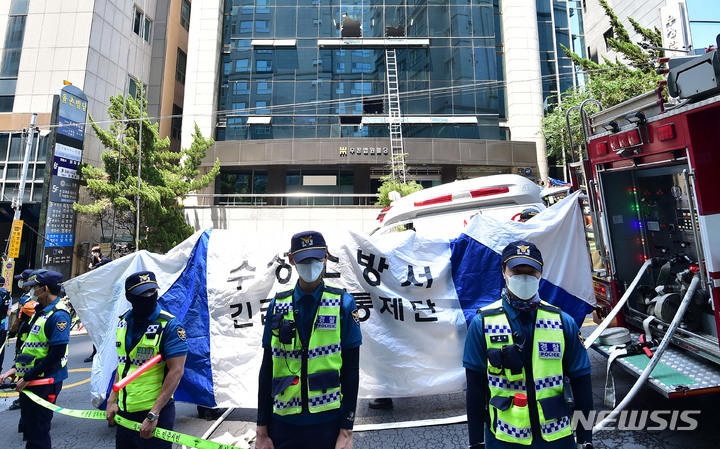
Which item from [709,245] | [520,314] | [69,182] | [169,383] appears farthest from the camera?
[69,182]

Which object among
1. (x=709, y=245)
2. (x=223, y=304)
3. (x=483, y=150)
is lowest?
(x=223, y=304)

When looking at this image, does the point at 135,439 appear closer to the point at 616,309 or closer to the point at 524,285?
the point at 524,285

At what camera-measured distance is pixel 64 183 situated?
15.6 metres

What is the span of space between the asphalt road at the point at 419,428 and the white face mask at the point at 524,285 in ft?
7.33

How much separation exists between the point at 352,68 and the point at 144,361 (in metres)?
25.4

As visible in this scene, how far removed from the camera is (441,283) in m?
4.40

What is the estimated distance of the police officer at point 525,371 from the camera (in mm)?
2004

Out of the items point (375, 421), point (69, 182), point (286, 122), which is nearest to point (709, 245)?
point (375, 421)

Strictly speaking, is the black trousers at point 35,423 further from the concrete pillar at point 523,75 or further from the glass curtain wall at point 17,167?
the concrete pillar at point 523,75

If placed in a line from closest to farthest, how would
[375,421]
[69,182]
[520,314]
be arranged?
[520,314]
[375,421]
[69,182]

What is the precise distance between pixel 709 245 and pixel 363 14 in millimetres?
27204

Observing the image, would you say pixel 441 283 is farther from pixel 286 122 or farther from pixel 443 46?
pixel 443 46

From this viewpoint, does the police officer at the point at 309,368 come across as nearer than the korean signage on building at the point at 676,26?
Yes
